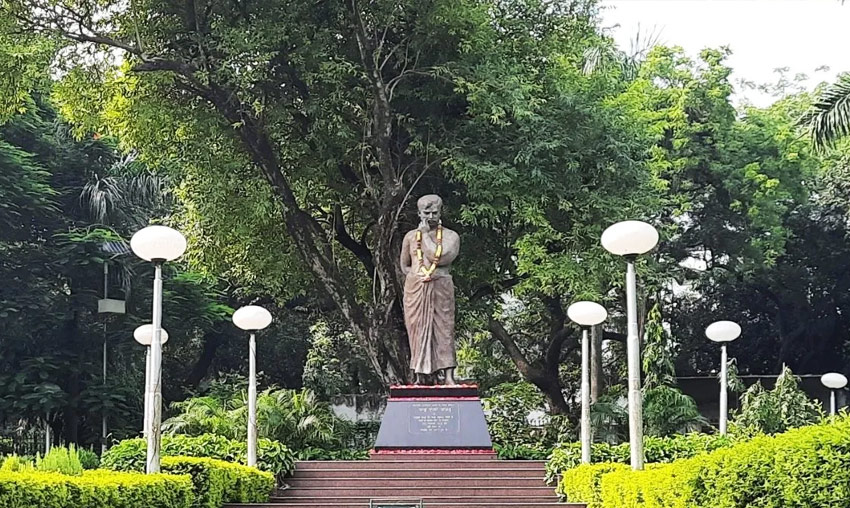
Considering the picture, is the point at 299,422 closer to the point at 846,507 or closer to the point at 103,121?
the point at 103,121

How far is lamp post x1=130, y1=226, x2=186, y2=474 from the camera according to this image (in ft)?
25.0

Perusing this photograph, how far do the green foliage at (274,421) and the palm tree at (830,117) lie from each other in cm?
768

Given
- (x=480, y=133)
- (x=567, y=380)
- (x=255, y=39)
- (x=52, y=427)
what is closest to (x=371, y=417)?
(x=567, y=380)

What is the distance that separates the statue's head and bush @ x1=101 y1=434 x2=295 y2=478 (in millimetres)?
3411

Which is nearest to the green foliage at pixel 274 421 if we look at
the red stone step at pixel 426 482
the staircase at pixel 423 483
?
the staircase at pixel 423 483

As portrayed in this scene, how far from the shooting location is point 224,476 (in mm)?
9281

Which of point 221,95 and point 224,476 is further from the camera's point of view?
point 221,95

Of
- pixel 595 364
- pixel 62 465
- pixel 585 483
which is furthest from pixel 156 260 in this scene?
pixel 595 364

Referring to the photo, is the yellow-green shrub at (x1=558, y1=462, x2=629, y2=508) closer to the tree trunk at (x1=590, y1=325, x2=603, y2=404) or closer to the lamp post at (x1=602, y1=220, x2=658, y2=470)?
the lamp post at (x1=602, y1=220, x2=658, y2=470)

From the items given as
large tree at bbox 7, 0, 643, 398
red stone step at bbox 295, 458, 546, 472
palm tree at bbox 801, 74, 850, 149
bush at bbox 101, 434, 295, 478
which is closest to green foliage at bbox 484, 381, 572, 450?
large tree at bbox 7, 0, 643, 398

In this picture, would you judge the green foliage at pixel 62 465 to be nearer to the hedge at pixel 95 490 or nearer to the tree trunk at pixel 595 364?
the hedge at pixel 95 490

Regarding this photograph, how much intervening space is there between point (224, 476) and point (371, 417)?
9.98 m

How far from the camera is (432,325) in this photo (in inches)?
506

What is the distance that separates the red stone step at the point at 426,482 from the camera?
1091 cm
